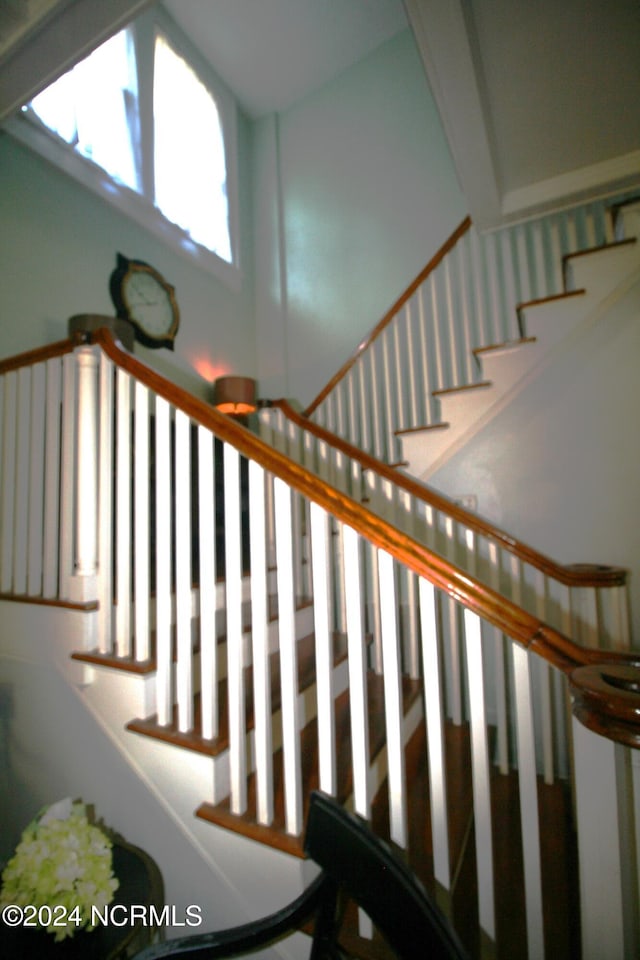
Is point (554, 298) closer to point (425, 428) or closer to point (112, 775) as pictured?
point (425, 428)

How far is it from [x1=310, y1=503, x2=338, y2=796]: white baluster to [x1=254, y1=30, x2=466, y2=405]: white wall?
3284 millimetres

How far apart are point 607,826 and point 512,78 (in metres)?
2.71

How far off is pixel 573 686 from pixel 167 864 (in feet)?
4.30

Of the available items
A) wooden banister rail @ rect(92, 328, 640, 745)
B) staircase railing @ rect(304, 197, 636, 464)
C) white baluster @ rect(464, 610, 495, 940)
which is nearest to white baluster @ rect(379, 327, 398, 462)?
staircase railing @ rect(304, 197, 636, 464)

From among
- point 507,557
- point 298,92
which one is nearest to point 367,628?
point 507,557

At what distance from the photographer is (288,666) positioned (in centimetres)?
109

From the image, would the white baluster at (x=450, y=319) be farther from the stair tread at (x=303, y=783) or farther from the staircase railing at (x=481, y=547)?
the stair tread at (x=303, y=783)

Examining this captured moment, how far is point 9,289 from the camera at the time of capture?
92.3 inches

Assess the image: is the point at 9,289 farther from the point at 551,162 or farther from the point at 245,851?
the point at 551,162

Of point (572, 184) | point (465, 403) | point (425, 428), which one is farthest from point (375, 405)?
point (572, 184)

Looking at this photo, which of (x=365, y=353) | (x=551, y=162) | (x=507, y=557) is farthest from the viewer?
(x=365, y=353)

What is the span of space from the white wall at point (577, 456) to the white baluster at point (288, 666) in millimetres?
1698

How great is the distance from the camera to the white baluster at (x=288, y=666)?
1.08 metres

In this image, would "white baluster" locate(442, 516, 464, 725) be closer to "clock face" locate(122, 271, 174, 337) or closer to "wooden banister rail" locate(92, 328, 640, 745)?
"wooden banister rail" locate(92, 328, 640, 745)
